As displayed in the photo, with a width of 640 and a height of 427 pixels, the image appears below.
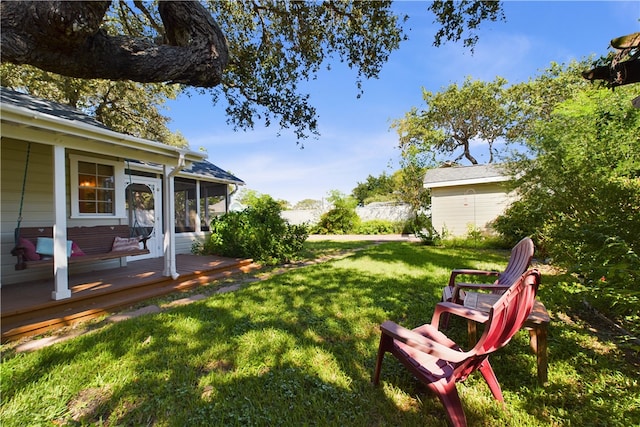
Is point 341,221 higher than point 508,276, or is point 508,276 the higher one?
point 341,221

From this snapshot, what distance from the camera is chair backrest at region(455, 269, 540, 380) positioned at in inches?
65.6

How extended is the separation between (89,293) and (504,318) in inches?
210

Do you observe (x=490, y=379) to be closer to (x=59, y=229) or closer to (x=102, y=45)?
(x=59, y=229)

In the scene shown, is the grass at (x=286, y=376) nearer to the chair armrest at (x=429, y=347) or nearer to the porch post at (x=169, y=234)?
the chair armrest at (x=429, y=347)

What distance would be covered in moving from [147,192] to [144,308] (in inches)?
203

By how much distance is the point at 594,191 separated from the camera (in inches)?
142

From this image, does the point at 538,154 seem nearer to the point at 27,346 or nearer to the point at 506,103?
the point at 27,346

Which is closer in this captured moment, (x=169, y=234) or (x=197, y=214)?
(x=169, y=234)

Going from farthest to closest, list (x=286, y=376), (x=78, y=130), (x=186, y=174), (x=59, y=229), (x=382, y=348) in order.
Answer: (x=186, y=174), (x=78, y=130), (x=59, y=229), (x=286, y=376), (x=382, y=348)

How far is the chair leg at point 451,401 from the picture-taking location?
1.56 m

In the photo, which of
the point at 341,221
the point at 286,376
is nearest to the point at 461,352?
the point at 286,376

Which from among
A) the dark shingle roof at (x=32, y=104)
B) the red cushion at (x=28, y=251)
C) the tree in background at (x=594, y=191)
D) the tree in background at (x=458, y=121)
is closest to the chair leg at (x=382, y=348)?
the tree in background at (x=594, y=191)

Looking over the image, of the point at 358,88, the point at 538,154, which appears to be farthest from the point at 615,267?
the point at 358,88

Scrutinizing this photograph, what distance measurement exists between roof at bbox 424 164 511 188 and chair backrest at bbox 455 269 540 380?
10283mm
